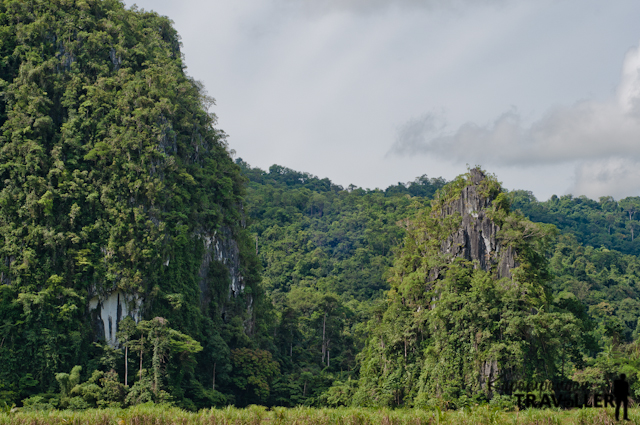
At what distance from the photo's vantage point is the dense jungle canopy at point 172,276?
31.5 meters

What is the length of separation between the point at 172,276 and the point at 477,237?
17500 mm

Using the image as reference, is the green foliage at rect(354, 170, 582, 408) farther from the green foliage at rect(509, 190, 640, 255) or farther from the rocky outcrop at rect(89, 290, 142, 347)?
the green foliage at rect(509, 190, 640, 255)

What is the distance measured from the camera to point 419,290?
36500mm

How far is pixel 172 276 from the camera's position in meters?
37.9

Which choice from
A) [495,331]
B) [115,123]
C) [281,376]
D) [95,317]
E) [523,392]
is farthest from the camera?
[281,376]

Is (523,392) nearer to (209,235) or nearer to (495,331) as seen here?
(495,331)

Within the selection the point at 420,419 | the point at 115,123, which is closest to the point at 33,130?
the point at 115,123

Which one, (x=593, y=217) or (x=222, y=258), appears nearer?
(x=222, y=258)

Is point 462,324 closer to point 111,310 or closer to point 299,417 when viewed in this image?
point 299,417

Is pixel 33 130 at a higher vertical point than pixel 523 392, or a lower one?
higher

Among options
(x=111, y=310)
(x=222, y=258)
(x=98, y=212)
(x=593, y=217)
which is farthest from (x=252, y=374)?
(x=593, y=217)

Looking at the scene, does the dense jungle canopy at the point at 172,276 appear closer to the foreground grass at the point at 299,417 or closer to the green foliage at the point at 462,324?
the green foliage at the point at 462,324

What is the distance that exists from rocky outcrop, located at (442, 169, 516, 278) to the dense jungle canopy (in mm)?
189

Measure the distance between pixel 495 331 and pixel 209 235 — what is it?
65.0ft
